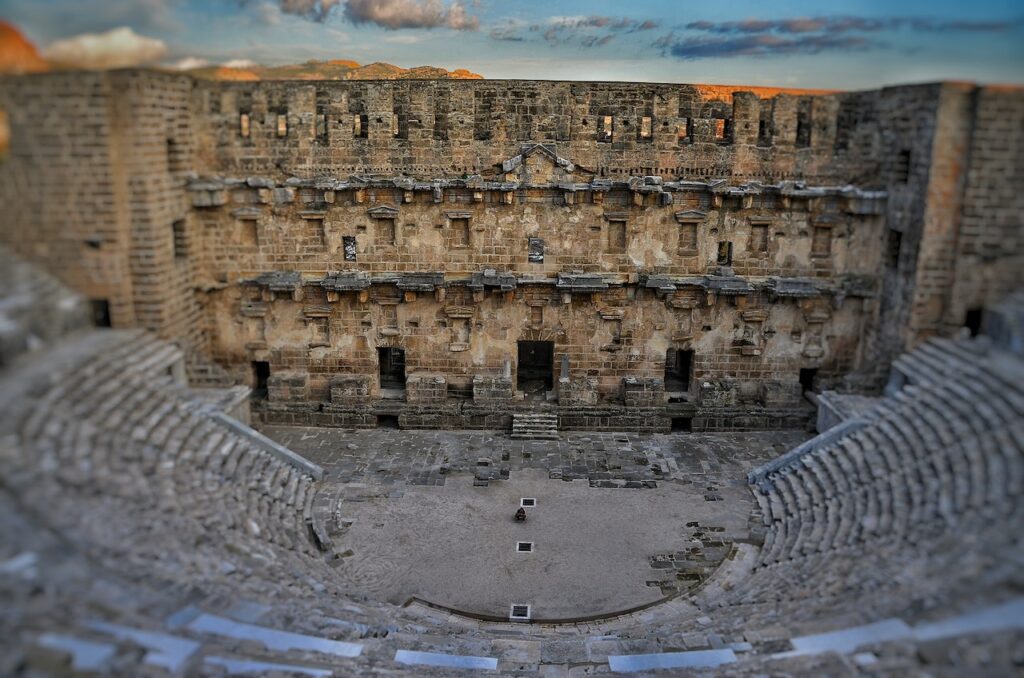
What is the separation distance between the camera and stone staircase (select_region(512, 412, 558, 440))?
60.3ft

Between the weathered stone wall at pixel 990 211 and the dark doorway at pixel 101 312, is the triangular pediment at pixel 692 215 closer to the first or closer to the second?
the weathered stone wall at pixel 990 211

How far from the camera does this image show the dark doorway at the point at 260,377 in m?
19.3

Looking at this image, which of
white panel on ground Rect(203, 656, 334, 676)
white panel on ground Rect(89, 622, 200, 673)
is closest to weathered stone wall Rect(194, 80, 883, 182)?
white panel on ground Rect(203, 656, 334, 676)

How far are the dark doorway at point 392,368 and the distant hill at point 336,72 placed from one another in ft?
21.2

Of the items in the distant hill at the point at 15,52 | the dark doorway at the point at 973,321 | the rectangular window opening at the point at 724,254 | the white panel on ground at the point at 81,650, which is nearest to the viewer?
the white panel on ground at the point at 81,650

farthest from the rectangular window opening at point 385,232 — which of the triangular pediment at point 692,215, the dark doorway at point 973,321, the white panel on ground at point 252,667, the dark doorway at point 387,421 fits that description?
the dark doorway at point 973,321

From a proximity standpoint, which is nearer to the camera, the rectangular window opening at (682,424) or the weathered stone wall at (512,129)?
the weathered stone wall at (512,129)

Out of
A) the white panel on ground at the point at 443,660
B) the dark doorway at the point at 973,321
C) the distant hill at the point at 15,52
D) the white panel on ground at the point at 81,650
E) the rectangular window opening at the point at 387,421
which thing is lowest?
the white panel on ground at the point at 443,660

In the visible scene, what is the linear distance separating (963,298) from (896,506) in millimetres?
4504

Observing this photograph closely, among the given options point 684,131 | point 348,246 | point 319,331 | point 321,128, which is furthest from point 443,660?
point 684,131

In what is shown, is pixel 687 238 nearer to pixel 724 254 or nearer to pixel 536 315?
pixel 724 254

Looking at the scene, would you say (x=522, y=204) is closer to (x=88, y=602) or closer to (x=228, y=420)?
(x=228, y=420)

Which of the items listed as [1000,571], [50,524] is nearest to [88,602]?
[50,524]

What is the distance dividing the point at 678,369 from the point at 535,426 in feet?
14.7
